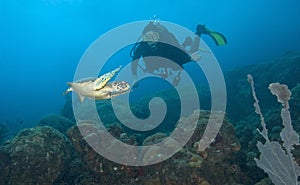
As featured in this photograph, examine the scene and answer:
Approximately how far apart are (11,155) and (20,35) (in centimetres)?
10833

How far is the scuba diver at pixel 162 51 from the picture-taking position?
8820 millimetres

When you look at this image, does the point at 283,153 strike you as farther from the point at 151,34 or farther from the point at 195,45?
the point at 151,34

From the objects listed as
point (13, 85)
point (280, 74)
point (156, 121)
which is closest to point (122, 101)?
point (156, 121)

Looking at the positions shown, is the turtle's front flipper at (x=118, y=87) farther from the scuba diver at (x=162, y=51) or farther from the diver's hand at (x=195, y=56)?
the diver's hand at (x=195, y=56)

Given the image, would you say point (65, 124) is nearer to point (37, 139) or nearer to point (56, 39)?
point (37, 139)

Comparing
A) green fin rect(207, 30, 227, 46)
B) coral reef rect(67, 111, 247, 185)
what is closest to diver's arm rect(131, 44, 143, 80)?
green fin rect(207, 30, 227, 46)

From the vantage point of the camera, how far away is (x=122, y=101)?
13.5m

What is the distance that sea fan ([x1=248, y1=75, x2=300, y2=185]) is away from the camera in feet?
13.3

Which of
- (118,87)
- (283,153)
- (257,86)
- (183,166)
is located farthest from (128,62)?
(283,153)

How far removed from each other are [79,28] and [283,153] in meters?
111

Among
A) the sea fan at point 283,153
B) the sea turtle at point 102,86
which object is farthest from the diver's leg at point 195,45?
the sea turtle at point 102,86

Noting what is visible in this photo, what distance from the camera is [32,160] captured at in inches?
202

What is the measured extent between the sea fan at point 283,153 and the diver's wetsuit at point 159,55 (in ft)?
15.8

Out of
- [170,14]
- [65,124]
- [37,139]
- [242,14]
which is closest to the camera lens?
[37,139]
